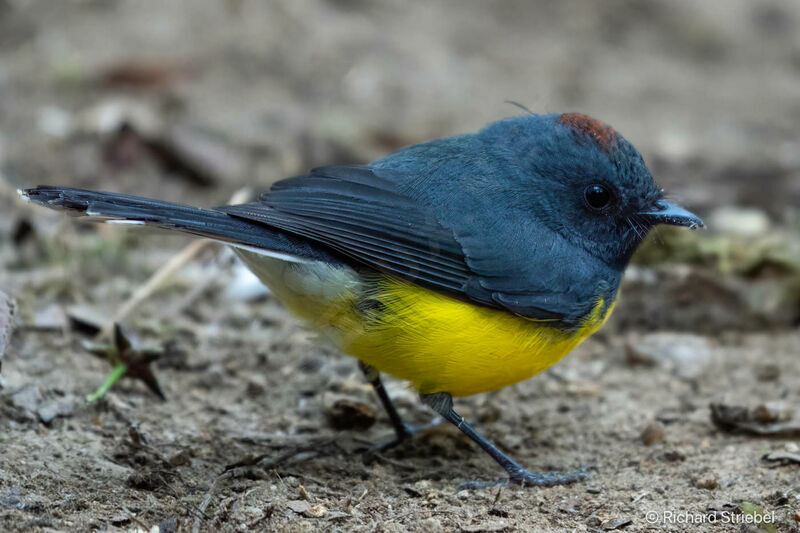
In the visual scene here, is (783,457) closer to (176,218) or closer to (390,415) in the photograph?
(390,415)

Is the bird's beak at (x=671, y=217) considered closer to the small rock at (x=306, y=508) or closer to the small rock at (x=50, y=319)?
the small rock at (x=306, y=508)

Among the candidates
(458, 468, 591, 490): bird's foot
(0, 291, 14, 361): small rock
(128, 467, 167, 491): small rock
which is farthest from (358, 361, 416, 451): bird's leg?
(0, 291, 14, 361): small rock

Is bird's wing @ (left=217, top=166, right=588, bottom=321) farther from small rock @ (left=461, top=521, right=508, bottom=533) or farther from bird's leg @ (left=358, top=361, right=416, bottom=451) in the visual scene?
small rock @ (left=461, top=521, right=508, bottom=533)

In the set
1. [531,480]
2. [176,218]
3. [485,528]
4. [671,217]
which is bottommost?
[485,528]

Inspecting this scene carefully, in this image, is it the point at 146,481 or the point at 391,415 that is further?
the point at 391,415

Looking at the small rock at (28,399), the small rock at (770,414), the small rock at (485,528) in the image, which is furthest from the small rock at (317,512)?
the small rock at (770,414)

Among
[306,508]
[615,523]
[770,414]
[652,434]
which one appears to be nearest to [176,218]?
[306,508]

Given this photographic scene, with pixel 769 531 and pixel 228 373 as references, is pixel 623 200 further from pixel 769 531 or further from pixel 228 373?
pixel 228 373
